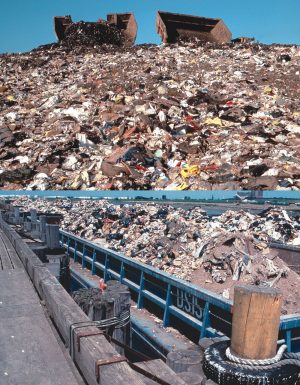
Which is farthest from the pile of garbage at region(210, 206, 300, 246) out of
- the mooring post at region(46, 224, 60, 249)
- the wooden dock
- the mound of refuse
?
the wooden dock

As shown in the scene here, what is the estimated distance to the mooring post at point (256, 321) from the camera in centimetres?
192

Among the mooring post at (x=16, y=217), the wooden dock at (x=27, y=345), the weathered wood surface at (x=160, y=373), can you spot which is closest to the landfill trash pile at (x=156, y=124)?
the mooring post at (x=16, y=217)

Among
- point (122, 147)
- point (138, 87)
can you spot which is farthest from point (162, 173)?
point (138, 87)

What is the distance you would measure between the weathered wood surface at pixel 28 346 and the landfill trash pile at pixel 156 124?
8.71 metres

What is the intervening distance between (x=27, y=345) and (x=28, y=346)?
17 millimetres

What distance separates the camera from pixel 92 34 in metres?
32.0

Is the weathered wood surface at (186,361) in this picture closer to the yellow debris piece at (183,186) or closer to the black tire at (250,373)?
the black tire at (250,373)

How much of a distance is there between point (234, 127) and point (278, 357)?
45.1 ft

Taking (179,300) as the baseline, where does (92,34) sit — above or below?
above

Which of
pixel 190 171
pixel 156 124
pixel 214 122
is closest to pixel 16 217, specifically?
pixel 190 171

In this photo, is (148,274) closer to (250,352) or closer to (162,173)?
(250,352)

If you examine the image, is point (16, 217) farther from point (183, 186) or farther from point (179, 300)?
point (179, 300)

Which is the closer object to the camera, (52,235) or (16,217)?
(52,235)

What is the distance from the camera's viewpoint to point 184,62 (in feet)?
80.8
